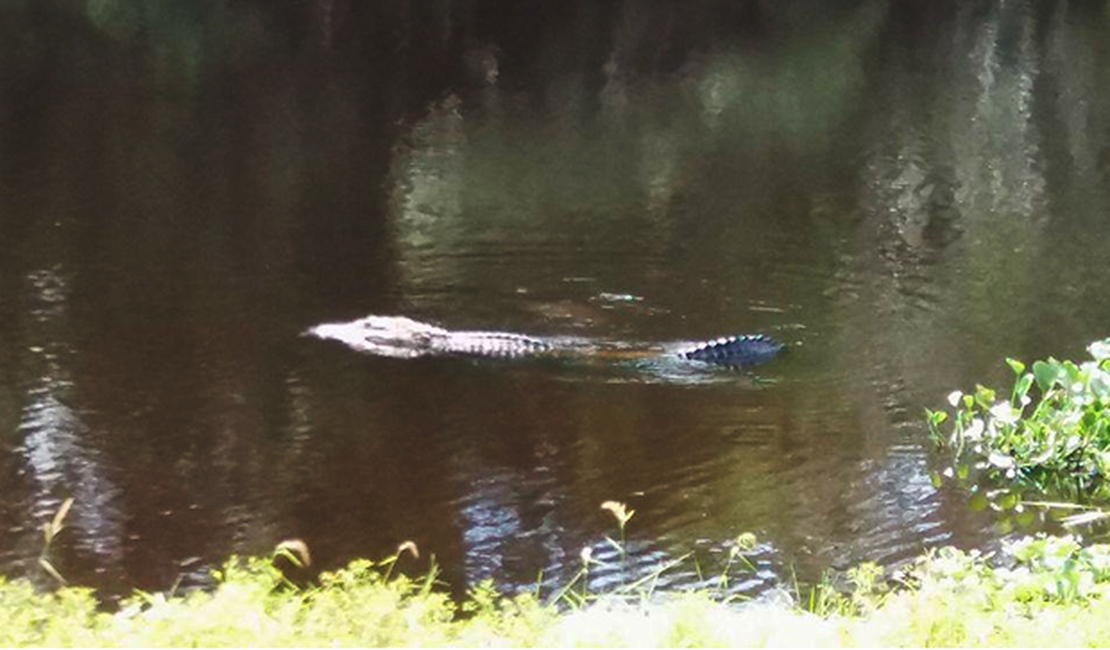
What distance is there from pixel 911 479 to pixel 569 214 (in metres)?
6.29

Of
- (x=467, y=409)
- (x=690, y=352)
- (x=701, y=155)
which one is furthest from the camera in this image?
(x=701, y=155)

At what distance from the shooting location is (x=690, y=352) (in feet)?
33.5

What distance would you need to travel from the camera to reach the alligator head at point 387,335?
10.3 metres

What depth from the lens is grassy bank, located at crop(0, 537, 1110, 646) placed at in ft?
14.4

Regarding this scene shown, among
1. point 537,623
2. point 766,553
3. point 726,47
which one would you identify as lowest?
point 766,553

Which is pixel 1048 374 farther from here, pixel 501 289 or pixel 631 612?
pixel 501 289

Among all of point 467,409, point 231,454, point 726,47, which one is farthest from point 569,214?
point 726,47

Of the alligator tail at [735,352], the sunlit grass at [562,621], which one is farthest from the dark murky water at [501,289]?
the sunlit grass at [562,621]

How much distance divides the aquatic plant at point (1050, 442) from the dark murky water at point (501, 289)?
0.31 meters

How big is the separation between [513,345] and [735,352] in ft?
4.70

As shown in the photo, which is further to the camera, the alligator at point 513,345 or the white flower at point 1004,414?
the alligator at point 513,345

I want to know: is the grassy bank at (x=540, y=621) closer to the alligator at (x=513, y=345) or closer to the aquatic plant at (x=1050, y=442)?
the aquatic plant at (x=1050, y=442)

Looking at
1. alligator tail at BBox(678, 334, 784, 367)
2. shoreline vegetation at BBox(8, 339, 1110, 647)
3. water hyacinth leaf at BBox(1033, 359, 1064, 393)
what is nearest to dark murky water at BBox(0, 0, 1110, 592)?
alligator tail at BBox(678, 334, 784, 367)

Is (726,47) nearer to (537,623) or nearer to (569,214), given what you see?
(569,214)
